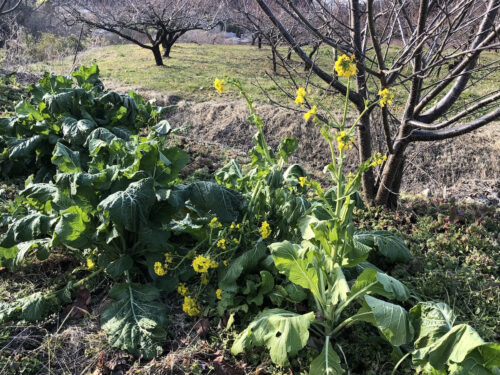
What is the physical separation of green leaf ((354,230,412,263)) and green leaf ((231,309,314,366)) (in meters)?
0.94

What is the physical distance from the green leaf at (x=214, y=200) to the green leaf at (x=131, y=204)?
0.33m

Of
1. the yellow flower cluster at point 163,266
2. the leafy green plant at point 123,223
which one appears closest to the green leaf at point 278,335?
the leafy green plant at point 123,223

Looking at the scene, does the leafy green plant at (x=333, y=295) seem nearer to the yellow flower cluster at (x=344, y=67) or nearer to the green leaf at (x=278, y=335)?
the green leaf at (x=278, y=335)

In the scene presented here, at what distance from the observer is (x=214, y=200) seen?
290 centimetres

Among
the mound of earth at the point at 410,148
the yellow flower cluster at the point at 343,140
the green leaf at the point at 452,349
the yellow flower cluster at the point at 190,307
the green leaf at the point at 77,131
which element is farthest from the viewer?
the mound of earth at the point at 410,148

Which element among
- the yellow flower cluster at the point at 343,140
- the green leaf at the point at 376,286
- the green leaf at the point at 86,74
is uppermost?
the green leaf at the point at 86,74

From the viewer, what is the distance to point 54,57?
1625cm

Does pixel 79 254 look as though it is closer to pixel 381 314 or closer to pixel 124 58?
pixel 381 314

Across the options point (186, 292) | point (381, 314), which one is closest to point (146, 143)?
point (186, 292)

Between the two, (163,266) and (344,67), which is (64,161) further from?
(344,67)

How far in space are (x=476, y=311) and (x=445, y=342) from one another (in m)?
0.87

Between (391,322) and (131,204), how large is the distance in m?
1.68

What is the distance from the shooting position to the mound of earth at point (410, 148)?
6029mm

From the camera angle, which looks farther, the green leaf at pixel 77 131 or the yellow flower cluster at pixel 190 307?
the green leaf at pixel 77 131
